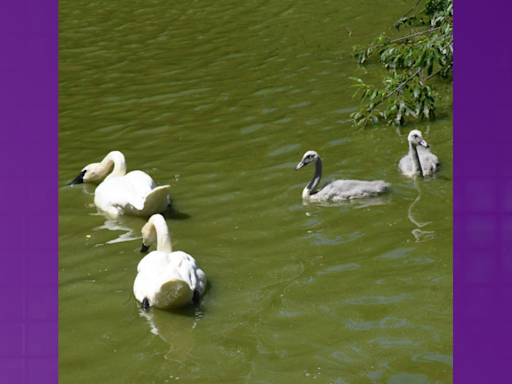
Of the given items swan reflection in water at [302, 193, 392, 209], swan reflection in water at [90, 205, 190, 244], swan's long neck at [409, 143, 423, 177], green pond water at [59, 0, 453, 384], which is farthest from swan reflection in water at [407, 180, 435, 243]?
swan reflection in water at [90, 205, 190, 244]

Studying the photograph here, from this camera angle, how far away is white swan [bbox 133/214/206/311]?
18.4 feet

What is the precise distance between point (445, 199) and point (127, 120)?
599cm

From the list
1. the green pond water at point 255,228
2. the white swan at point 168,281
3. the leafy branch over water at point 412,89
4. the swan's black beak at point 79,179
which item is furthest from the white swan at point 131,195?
the leafy branch over water at point 412,89

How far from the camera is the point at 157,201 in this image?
7684 millimetres

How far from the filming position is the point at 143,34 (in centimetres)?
1625

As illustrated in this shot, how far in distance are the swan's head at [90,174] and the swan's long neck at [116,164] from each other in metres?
0.07

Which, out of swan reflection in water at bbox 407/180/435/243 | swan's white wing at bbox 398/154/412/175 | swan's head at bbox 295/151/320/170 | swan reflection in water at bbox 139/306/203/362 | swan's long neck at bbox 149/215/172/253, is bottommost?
swan reflection in water at bbox 407/180/435/243

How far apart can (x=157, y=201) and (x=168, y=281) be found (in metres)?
2.26

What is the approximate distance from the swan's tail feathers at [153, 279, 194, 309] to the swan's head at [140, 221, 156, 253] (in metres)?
1.05

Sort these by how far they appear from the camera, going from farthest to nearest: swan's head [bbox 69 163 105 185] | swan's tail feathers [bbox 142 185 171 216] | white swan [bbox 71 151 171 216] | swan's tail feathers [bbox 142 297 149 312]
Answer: swan's head [bbox 69 163 105 185] < white swan [bbox 71 151 171 216] < swan's tail feathers [bbox 142 185 171 216] < swan's tail feathers [bbox 142 297 149 312]

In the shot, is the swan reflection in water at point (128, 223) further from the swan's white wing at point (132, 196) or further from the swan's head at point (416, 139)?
the swan's head at point (416, 139)

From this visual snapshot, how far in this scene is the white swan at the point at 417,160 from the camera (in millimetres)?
8258

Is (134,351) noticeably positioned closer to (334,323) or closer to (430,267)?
(334,323)

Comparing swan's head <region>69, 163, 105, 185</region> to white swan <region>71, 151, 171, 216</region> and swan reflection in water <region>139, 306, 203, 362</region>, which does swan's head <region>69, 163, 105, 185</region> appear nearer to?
white swan <region>71, 151, 171, 216</region>
